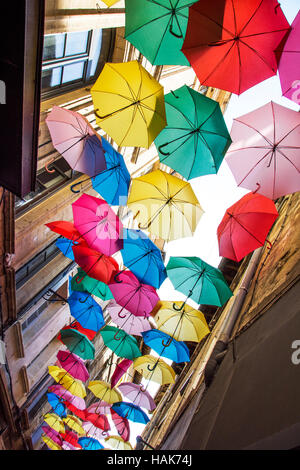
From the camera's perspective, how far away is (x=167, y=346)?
8086mm

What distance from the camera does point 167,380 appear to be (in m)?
9.23

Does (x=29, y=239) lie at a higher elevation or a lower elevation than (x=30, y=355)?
higher

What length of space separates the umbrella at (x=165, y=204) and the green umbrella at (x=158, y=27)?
198 centimetres

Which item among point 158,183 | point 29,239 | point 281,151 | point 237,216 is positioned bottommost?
point 29,239

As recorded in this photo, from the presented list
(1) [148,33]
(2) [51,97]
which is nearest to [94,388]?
(2) [51,97]

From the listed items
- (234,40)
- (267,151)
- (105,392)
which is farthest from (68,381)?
(234,40)

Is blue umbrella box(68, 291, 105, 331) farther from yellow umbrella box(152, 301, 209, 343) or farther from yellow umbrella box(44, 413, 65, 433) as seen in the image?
yellow umbrella box(44, 413, 65, 433)

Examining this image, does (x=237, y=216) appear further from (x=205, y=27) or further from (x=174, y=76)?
(x=174, y=76)

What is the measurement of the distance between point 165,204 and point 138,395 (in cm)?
773

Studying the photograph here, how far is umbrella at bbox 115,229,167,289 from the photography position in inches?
254

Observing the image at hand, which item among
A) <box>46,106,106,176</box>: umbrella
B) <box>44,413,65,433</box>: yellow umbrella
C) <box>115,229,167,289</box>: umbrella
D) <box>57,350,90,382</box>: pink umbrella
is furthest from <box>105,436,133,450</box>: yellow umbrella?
<box>46,106,106,176</box>: umbrella

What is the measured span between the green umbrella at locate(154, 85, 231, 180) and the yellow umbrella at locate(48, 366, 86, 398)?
27.6 ft

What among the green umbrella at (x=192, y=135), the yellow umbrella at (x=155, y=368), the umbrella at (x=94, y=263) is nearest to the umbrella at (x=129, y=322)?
the yellow umbrella at (x=155, y=368)
